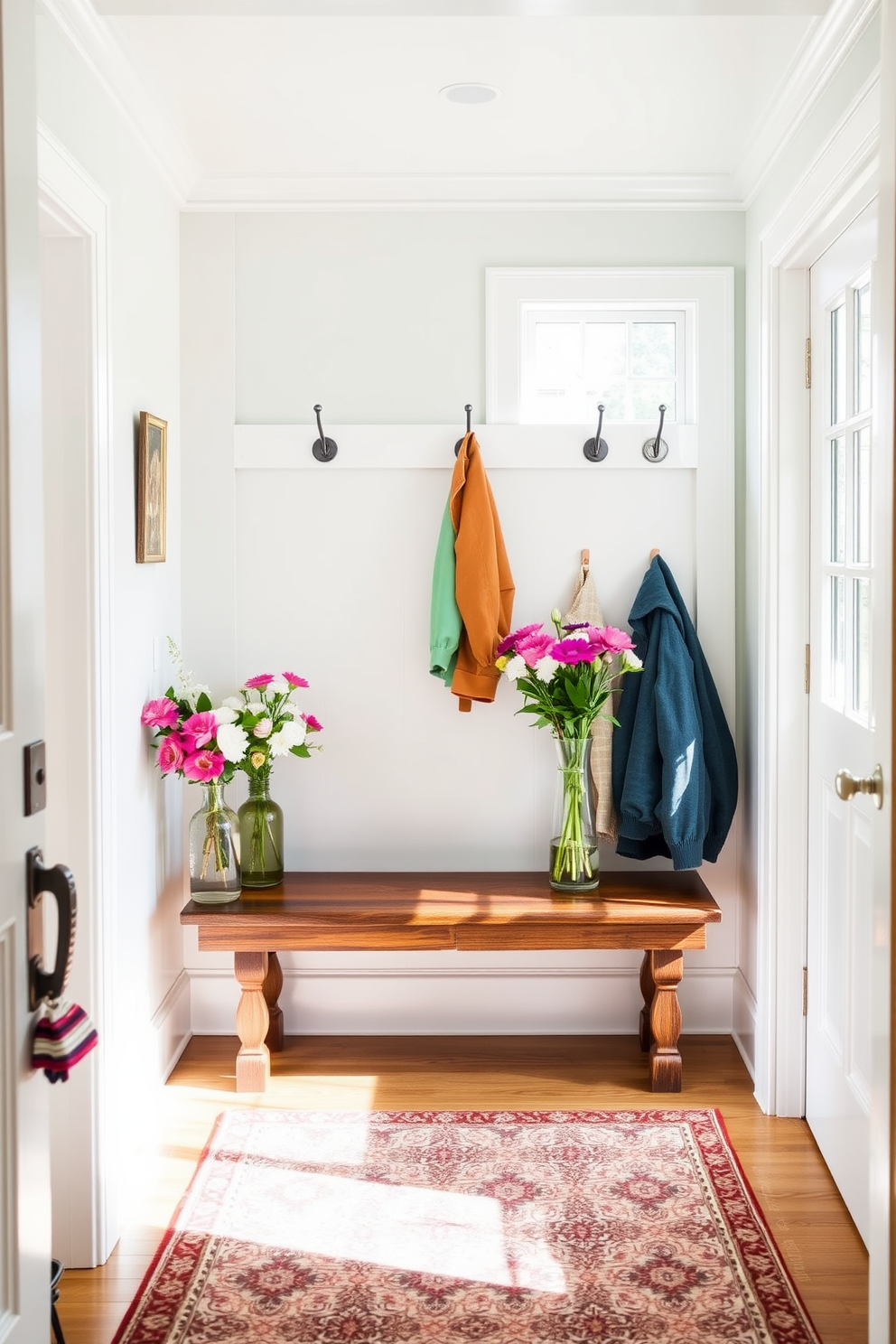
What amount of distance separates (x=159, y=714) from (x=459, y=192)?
1.65 m

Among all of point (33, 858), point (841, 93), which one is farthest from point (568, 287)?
point (33, 858)

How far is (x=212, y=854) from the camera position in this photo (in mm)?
2986

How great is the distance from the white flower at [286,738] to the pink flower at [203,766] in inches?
5.6

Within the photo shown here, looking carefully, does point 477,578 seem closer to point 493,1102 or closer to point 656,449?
point 656,449

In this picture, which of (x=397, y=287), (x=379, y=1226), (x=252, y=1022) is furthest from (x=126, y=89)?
(x=379, y=1226)

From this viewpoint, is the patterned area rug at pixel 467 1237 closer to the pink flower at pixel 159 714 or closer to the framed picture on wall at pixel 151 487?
the pink flower at pixel 159 714

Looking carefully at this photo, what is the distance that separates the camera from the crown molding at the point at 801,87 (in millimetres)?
2107

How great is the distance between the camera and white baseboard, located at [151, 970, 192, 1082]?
3.01 meters

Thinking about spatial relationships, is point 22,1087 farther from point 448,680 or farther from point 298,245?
point 298,245

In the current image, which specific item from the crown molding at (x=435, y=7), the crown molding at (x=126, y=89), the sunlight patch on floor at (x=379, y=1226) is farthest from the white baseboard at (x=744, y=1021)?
the crown molding at (x=126, y=89)

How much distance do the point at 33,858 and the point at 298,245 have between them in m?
2.37

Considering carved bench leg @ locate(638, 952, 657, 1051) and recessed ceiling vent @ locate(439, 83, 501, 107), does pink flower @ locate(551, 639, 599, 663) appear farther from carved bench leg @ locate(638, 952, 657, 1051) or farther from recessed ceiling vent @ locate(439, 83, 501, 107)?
recessed ceiling vent @ locate(439, 83, 501, 107)

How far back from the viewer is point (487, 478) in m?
3.24

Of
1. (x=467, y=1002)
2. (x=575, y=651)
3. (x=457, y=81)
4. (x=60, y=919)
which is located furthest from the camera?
(x=467, y=1002)
